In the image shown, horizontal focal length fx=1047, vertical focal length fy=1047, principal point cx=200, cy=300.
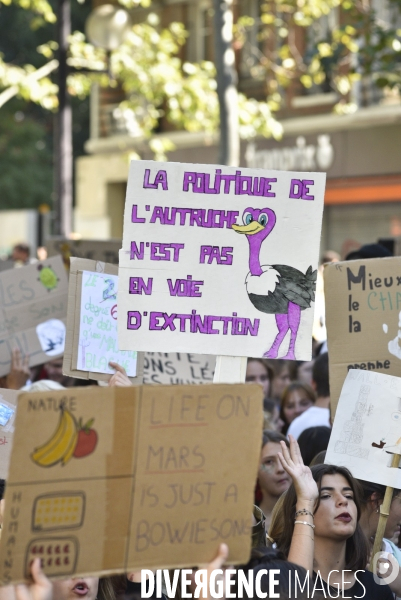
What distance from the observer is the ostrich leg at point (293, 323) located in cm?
373

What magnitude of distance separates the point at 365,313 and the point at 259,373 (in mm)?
2491

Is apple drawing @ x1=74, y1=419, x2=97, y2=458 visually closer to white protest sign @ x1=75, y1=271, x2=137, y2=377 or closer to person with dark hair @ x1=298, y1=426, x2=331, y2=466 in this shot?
white protest sign @ x1=75, y1=271, x2=137, y2=377

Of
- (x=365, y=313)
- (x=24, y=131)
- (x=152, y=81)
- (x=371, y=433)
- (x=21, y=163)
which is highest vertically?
(x=24, y=131)

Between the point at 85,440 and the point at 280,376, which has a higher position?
the point at 85,440

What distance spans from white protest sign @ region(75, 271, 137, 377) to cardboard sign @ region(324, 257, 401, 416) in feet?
3.03

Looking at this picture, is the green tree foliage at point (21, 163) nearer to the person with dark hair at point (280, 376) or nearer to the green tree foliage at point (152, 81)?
the green tree foliage at point (152, 81)

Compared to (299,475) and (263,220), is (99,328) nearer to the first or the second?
(263,220)

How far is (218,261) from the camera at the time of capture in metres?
3.71

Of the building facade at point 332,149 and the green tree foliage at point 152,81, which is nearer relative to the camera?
the green tree foliage at point 152,81

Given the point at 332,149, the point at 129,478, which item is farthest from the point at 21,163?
the point at 129,478

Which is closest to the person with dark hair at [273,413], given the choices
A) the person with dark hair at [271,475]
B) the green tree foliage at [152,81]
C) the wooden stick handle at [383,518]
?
the person with dark hair at [271,475]

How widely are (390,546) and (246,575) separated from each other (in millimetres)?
1157

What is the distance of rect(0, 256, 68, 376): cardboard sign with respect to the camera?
6074 millimetres

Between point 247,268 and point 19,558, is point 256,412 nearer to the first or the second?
point 19,558
